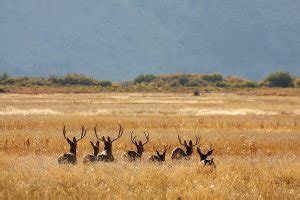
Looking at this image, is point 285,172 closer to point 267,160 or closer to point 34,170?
point 267,160

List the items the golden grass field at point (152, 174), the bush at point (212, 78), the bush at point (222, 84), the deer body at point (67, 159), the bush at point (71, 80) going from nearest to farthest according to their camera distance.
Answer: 1. the golden grass field at point (152, 174)
2. the deer body at point (67, 159)
3. the bush at point (71, 80)
4. the bush at point (222, 84)
5. the bush at point (212, 78)

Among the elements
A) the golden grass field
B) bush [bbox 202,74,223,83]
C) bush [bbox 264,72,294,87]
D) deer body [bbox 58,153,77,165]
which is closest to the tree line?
bush [bbox 264,72,294,87]

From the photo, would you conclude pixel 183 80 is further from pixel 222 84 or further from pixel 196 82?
pixel 222 84

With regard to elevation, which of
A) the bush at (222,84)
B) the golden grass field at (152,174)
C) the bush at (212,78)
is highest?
the bush at (212,78)

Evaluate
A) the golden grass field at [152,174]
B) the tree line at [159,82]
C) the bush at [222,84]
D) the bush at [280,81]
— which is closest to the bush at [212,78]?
the tree line at [159,82]

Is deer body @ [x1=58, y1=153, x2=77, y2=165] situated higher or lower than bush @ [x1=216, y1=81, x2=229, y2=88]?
higher

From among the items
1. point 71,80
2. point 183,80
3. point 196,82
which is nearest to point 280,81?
point 196,82

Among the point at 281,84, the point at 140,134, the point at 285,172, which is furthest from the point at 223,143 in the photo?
the point at 281,84

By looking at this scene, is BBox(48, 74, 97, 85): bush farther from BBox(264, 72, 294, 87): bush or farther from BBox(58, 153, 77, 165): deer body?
BBox(58, 153, 77, 165): deer body

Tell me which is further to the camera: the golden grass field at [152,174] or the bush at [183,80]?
the bush at [183,80]

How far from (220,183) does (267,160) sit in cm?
570

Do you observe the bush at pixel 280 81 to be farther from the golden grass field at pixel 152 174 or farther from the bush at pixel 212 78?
the golden grass field at pixel 152 174

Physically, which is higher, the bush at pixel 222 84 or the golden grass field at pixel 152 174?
the golden grass field at pixel 152 174

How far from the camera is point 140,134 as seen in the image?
30531 millimetres
